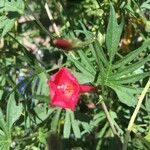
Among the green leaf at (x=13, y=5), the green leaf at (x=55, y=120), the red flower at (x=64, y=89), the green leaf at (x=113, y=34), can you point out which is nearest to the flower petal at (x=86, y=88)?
the red flower at (x=64, y=89)

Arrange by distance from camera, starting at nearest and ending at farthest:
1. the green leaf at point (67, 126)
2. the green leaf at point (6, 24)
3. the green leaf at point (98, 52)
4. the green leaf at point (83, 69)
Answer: the green leaf at point (98, 52)
the green leaf at point (83, 69)
the green leaf at point (6, 24)
the green leaf at point (67, 126)

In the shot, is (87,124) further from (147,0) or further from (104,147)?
(147,0)

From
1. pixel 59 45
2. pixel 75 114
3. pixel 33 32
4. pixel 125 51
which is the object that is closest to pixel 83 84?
pixel 59 45

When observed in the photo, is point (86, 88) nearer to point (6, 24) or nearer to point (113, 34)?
point (113, 34)

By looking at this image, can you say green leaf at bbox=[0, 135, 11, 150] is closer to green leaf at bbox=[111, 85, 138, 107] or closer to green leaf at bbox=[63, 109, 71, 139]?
green leaf at bbox=[63, 109, 71, 139]

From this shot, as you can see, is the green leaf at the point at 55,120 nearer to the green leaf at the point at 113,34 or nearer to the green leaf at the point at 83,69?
the green leaf at the point at 83,69

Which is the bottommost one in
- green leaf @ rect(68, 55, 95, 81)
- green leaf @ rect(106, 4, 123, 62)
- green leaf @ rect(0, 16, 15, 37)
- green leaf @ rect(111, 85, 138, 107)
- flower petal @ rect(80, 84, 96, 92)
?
green leaf @ rect(111, 85, 138, 107)

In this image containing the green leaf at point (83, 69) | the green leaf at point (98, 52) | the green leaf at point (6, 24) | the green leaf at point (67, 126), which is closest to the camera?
the green leaf at point (98, 52)

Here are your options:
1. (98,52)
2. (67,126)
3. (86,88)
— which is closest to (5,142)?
(67,126)

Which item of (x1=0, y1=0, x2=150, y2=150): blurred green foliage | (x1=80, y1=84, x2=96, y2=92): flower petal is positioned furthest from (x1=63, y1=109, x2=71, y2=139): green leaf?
(x1=80, y1=84, x2=96, y2=92): flower petal
